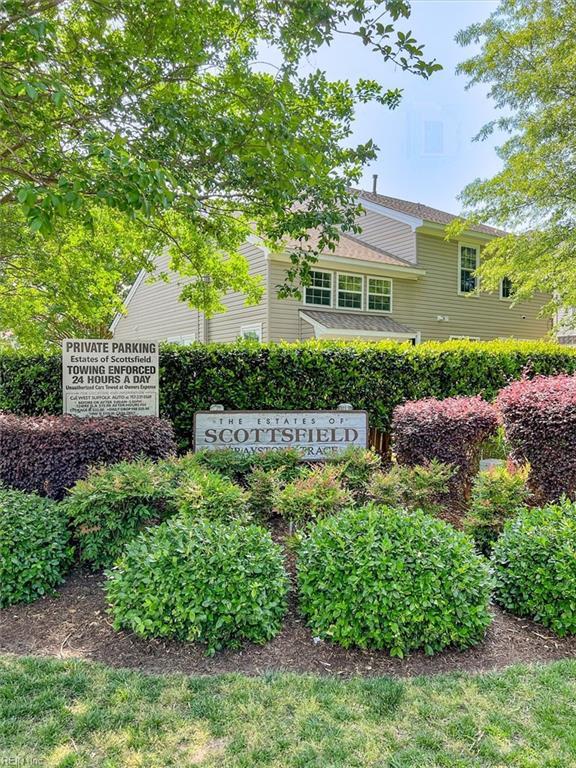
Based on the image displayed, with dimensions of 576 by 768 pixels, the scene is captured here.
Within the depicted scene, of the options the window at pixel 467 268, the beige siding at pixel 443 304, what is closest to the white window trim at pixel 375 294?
the beige siding at pixel 443 304

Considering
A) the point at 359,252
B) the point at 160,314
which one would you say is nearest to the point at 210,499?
the point at 359,252

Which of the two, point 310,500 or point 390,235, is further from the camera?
point 390,235

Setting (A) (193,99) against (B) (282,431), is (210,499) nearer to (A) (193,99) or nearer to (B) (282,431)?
(B) (282,431)

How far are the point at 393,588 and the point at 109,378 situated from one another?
4072mm

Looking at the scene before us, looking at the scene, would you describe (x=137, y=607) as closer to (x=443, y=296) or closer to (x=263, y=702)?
(x=263, y=702)

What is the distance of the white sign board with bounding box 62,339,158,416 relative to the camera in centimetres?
550

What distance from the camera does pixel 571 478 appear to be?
15.3 feet

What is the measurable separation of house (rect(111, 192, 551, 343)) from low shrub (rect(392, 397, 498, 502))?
683 cm

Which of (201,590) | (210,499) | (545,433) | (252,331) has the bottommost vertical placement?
(201,590)

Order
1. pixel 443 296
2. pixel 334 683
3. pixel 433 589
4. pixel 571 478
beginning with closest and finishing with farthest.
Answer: pixel 334 683
pixel 433 589
pixel 571 478
pixel 443 296

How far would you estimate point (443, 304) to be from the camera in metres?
15.6

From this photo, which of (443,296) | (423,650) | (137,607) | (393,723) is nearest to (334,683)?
(393,723)

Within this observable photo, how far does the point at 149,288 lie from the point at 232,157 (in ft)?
47.5

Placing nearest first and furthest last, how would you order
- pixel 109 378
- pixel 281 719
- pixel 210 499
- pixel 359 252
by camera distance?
pixel 281 719
pixel 210 499
pixel 109 378
pixel 359 252
